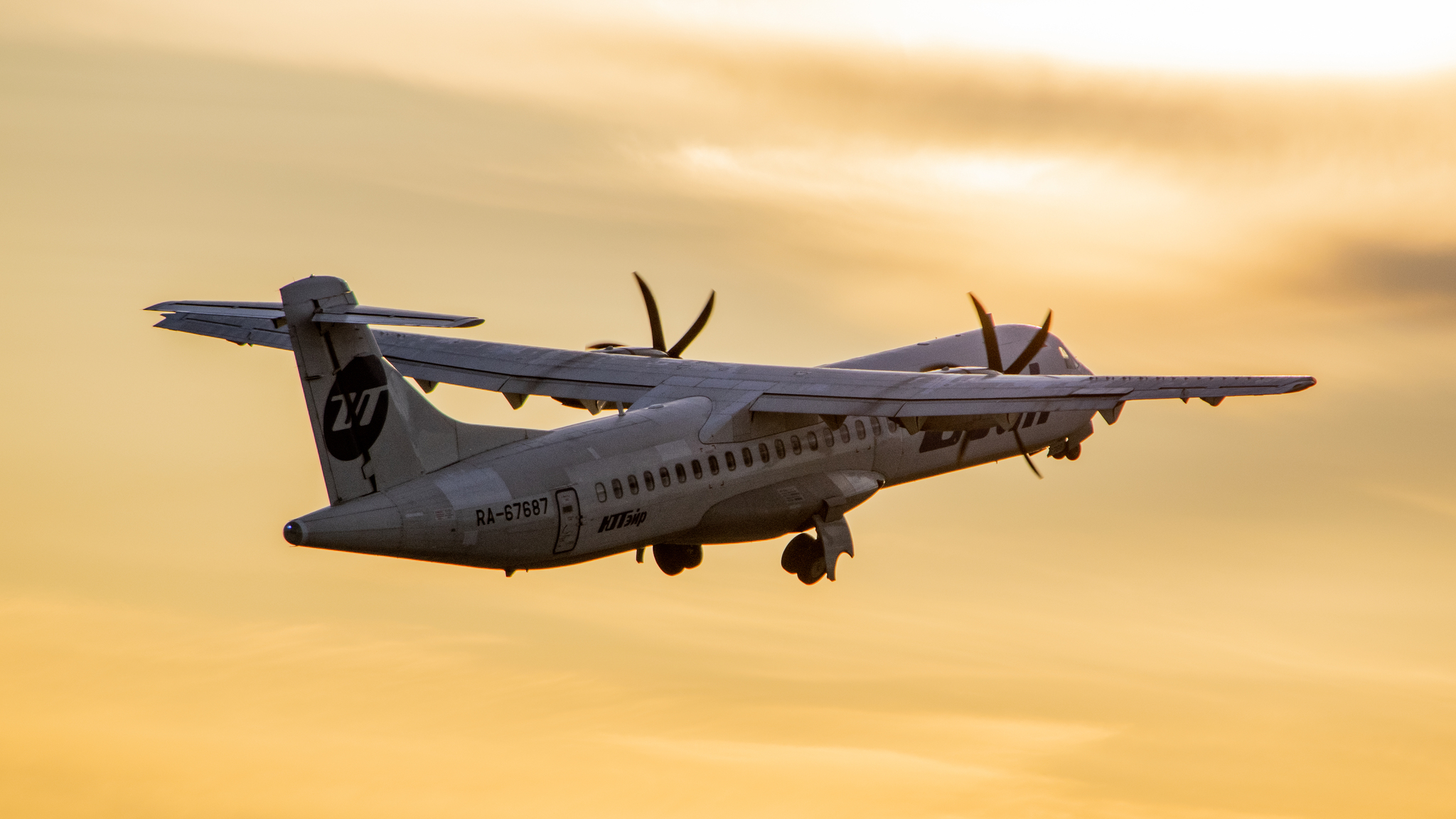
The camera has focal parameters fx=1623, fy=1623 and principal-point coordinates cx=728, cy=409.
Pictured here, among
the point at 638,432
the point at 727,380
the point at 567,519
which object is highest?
the point at 727,380

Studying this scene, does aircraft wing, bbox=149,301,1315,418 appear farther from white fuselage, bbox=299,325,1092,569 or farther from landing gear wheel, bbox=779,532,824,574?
landing gear wheel, bbox=779,532,824,574

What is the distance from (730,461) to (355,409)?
29.5 ft

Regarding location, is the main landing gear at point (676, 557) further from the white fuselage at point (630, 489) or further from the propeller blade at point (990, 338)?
the propeller blade at point (990, 338)

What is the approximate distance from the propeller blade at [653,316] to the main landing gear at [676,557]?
20.8ft

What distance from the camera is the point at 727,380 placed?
35594 mm

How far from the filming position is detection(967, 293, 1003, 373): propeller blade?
38.6 m

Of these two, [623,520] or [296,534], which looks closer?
[296,534]

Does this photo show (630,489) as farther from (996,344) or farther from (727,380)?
(996,344)

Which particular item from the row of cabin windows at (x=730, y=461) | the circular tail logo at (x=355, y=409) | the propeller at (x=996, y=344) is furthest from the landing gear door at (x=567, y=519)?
the propeller at (x=996, y=344)

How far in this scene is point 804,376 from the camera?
34.7 m

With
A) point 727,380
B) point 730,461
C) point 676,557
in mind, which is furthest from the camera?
point 676,557

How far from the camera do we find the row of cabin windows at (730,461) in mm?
31641

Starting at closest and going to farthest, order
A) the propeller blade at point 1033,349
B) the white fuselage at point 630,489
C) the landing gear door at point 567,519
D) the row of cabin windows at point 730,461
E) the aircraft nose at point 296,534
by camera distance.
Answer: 1. the aircraft nose at point 296,534
2. the white fuselage at point 630,489
3. the landing gear door at point 567,519
4. the row of cabin windows at point 730,461
5. the propeller blade at point 1033,349

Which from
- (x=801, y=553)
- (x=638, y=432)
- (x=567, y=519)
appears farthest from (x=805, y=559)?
(x=567, y=519)
